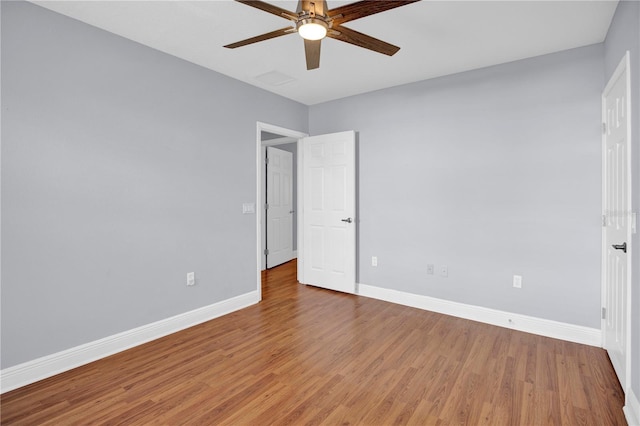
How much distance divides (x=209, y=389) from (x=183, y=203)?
5.84 feet

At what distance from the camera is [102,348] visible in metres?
2.71

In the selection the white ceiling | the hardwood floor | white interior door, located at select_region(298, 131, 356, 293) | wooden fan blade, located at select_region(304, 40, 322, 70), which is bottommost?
the hardwood floor

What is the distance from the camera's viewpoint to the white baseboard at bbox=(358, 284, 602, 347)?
2979 millimetres

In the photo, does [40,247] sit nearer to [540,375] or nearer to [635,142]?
[540,375]

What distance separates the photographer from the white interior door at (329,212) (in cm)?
438

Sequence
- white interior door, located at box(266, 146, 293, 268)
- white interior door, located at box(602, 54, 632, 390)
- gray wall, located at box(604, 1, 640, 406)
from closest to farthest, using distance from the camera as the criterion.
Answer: gray wall, located at box(604, 1, 640, 406)
white interior door, located at box(602, 54, 632, 390)
white interior door, located at box(266, 146, 293, 268)

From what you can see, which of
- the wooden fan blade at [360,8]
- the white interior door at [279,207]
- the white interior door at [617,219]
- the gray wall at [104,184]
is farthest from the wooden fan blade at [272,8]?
the white interior door at [279,207]

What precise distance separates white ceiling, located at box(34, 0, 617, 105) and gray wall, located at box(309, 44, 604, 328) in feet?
1.13

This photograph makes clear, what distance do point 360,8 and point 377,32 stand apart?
43.1 inches

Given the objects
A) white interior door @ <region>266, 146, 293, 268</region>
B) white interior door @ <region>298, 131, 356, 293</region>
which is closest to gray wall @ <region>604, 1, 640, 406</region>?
white interior door @ <region>298, 131, 356, 293</region>

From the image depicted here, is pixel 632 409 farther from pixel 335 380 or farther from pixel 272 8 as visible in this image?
pixel 272 8

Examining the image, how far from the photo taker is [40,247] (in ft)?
7.86

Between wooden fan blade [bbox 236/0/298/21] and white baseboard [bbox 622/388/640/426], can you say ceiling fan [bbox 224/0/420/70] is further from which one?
white baseboard [bbox 622/388/640/426]

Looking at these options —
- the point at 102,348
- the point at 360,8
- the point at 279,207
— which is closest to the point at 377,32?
the point at 360,8
